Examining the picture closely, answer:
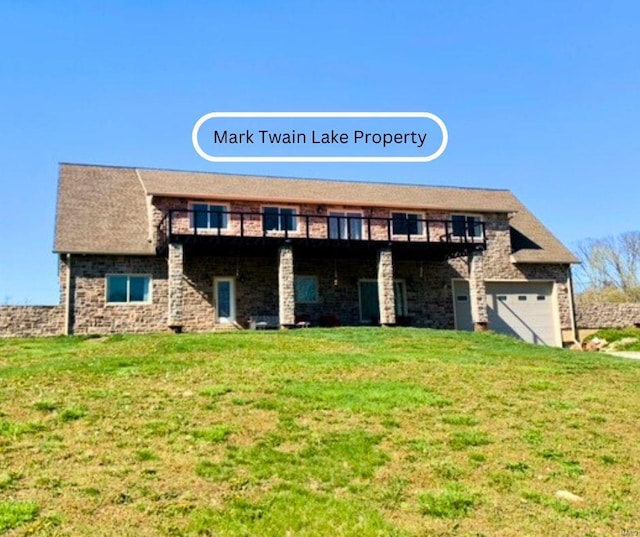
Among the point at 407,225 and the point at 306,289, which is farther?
the point at 407,225

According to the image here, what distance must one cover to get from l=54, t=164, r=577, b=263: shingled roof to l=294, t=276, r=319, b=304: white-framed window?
300cm

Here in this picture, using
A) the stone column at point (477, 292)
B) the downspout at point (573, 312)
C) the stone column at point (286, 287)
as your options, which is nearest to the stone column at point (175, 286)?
the stone column at point (286, 287)

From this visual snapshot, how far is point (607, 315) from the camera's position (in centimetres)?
2792

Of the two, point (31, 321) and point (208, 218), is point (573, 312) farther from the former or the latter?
point (31, 321)

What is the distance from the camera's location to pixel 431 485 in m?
6.37

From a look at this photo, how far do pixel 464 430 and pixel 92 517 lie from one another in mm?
4693

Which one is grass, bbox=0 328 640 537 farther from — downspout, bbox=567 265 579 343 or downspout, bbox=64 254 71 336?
downspout, bbox=567 265 579 343

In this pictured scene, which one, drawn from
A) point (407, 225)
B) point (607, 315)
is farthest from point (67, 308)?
point (607, 315)

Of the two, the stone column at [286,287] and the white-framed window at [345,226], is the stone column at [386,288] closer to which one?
the white-framed window at [345,226]

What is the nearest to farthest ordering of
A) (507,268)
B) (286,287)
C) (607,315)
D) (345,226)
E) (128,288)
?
(286,287) < (128,288) < (345,226) < (507,268) < (607,315)

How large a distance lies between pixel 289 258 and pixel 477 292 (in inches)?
292

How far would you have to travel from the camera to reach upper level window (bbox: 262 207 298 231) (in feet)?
77.8

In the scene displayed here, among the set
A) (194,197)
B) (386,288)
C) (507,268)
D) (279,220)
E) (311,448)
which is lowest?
(311,448)

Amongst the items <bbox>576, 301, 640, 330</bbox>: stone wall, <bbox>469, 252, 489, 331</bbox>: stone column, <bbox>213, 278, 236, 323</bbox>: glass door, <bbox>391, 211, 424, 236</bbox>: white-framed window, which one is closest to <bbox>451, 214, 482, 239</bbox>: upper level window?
<bbox>391, 211, 424, 236</bbox>: white-framed window
